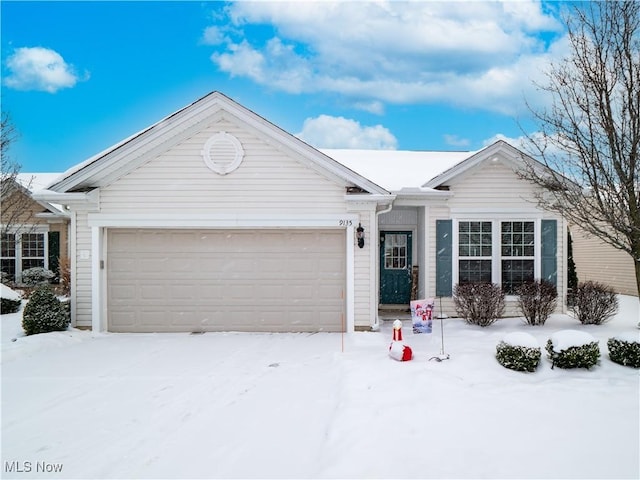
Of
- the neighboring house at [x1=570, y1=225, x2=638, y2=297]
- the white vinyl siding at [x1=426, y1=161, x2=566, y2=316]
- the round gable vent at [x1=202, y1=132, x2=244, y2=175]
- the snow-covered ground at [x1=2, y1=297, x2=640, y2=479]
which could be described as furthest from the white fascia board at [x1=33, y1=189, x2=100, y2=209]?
the neighboring house at [x1=570, y1=225, x2=638, y2=297]

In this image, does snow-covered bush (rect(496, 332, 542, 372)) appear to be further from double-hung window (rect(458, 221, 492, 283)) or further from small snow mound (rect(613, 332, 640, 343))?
double-hung window (rect(458, 221, 492, 283))

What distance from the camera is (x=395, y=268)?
12555mm

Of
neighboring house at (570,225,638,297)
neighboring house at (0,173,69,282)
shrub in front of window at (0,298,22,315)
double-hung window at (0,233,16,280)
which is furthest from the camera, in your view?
double-hung window at (0,233,16,280)

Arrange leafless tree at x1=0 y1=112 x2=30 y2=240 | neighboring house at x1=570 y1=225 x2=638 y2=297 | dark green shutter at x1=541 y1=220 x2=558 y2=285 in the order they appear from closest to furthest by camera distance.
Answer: dark green shutter at x1=541 y1=220 x2=558 y2=285
leafless tree at x1=0 y1=112 x2=30 y2=240
neighboring house at x1=570 y1=225 x2=638 y2=297

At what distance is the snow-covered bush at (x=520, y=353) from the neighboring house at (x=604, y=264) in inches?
423

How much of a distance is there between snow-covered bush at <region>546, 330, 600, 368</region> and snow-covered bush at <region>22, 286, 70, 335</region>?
9.60 m

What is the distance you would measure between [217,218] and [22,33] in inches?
413

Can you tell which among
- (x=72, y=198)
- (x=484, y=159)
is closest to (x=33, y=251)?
(x=72, y=198)

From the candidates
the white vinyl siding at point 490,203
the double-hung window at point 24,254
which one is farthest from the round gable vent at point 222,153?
A: the double-hung window at point 24,254

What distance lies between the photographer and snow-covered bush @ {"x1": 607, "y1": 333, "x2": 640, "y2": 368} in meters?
6.62

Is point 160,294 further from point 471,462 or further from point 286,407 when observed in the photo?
point 471,462

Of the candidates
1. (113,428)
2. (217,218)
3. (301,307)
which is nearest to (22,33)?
(217,218)

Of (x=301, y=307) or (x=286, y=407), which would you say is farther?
(x=301, y=307)

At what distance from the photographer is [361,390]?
5742mm
